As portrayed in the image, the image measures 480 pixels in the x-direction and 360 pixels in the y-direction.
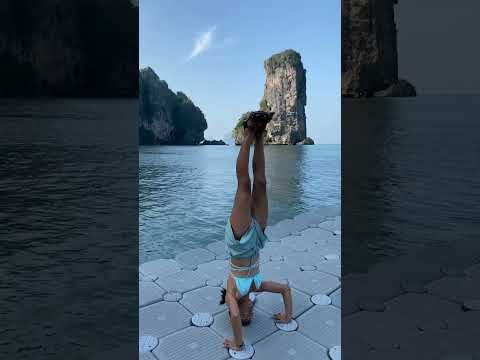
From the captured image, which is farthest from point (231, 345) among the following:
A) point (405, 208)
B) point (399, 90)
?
point (399, 90)

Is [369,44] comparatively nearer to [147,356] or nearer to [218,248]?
[218,248]

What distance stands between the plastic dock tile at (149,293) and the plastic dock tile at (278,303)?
100 cm

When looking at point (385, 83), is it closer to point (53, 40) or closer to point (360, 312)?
point (53, 40)

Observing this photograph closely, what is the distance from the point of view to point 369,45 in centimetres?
8156

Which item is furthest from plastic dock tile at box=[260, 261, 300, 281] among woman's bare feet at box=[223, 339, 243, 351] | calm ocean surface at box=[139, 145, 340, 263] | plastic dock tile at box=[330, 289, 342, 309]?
calm ocean surface at box=[139, 145, 340, 263]

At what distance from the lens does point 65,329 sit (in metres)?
3.23

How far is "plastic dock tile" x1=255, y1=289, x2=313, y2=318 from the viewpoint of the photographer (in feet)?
10.3

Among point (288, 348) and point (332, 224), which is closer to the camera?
point (288, 348)

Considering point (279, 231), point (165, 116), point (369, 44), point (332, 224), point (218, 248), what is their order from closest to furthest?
point (218, 248) < point (279, 231) < point (332, 224) < point (369, 44) < point (165, 116)

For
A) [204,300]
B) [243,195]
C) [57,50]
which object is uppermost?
[57,50]

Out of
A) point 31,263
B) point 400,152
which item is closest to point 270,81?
point 400,152

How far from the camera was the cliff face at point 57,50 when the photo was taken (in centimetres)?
6606

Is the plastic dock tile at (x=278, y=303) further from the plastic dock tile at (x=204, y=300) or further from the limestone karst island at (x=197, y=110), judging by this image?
the limestone karst island at (x=197, y=110)

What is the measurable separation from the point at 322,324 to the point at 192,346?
113 cm
